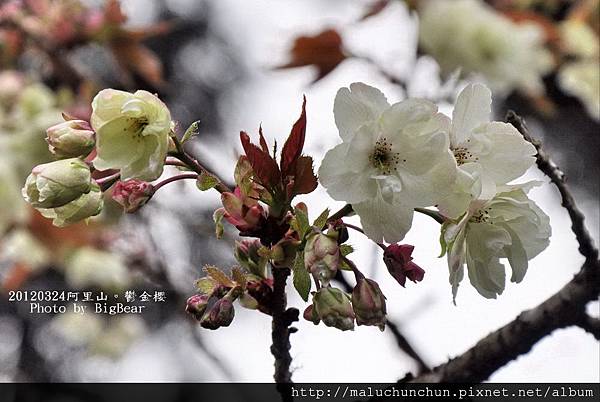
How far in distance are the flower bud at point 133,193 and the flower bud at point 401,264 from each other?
11 cm

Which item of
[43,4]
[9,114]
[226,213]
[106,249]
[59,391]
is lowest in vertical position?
[59,391]

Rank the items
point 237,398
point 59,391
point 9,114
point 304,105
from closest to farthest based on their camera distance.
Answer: point 304,105
point 237,398
point 9,114
point 59,391

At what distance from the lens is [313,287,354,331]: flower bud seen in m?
0.28

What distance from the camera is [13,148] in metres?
0.79

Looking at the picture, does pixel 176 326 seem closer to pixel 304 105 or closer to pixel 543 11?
pixel 543 11

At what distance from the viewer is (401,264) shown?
0.31 m

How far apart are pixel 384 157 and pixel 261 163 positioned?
5 cm

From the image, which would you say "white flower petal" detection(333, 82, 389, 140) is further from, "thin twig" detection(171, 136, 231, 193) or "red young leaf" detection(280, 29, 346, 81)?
"red young leaf" detection(280, 29, 346, 81)

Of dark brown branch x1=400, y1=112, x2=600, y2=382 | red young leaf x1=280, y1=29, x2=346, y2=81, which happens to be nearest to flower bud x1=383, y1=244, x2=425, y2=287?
dark brown branch x1=400, y1=112, x2=600, y2=382

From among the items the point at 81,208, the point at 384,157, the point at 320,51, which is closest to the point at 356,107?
the point at 384,157

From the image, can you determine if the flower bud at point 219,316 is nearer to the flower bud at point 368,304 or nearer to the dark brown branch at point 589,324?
the flower bud at point 368,304

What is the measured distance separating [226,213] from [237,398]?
0.50m

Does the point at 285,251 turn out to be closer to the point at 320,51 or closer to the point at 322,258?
the point at 322,258

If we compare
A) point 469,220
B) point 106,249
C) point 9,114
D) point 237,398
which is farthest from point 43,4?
point 469,220
